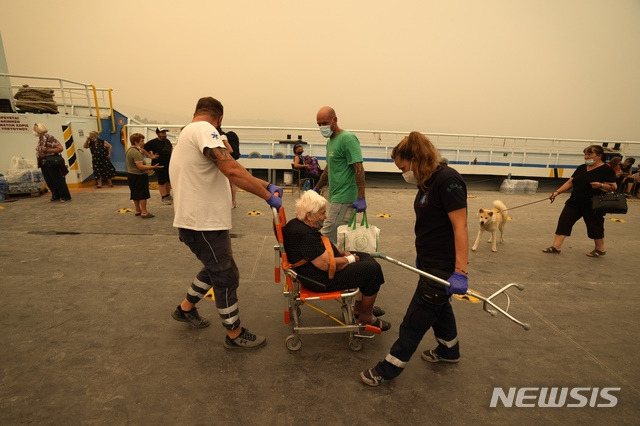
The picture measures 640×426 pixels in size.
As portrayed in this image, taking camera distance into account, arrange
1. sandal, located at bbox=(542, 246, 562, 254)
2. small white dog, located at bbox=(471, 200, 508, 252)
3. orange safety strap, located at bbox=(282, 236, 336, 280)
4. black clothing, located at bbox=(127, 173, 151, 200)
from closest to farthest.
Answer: orange safety strap, located at bbox=(282, 236, 336, 280) < small white dog, located at bbox=(471, 200, 508, 252) < sandal, located at bbox=(542, 246, 562, 254) < black clothing, located at bbox=(127, 173, 151, 200)

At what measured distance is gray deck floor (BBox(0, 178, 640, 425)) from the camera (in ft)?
6.40

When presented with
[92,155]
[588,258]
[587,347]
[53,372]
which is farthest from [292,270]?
[92,155]

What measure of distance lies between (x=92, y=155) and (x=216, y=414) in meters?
8.83

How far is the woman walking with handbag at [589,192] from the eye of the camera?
14.6ft

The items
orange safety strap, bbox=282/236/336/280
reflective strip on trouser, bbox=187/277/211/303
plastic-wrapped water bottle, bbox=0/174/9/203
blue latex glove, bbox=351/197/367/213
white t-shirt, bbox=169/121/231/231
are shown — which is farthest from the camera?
plastic-wrapped water bottle, bbox=0/174/9/203

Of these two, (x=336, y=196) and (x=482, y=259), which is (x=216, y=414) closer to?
(x=336, y=196)

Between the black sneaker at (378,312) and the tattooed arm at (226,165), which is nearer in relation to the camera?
the tattooed arm at (226,165)

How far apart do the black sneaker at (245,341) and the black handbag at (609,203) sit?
15.8 feet

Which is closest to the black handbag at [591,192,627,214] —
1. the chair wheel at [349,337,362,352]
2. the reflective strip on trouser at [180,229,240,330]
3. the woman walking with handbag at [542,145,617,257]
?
the woman walking with handbag at [542,145,617,257]

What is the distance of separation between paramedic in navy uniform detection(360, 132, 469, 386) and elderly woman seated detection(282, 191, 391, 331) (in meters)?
0.44

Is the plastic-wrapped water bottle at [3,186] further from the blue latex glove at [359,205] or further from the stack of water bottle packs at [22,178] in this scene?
the blue latex glove at [359,205]

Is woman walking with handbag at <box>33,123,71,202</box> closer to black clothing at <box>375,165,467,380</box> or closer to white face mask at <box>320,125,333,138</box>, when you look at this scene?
white face mask at <box>320,125,333,138</box>

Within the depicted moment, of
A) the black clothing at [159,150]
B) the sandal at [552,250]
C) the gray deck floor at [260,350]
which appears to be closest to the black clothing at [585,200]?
the sandal at [552,250]

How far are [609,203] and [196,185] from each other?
5247 mm
